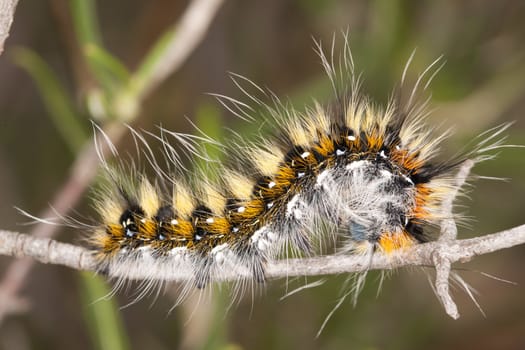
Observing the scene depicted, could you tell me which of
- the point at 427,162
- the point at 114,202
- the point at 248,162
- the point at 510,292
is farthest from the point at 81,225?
the point at 510,292

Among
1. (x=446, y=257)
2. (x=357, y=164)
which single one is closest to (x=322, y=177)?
(x=357, y=164)

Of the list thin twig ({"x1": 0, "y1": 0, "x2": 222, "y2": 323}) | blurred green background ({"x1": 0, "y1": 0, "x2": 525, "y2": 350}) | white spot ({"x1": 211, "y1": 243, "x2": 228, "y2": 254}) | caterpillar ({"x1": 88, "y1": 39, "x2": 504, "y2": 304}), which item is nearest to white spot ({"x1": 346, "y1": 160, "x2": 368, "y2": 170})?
caterpillar ({"x1": 88, "y1": 39, "x2": 504, "y2": 304})

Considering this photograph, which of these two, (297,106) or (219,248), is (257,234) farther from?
(297,106)

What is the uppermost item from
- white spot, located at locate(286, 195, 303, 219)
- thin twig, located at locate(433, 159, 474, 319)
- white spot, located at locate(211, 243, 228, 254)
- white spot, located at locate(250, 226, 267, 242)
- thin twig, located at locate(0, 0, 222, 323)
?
thin twig, located at locate(0, 0, 222, 323)

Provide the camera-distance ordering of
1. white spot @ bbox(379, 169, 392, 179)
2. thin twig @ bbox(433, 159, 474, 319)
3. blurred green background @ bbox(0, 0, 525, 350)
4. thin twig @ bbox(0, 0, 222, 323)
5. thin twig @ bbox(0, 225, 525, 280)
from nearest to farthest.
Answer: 1. thin twig @ bbox(433, 159, 474, 319)
2. thin twig @ bbox(0, 225, 525, 280)
3. white spot @ bbox(379, 169, 392, 179)
4. thin twig @ bbox(0, 0, 222, 323)
5. blurred green background @ bbox(0, 0, 525, 350)

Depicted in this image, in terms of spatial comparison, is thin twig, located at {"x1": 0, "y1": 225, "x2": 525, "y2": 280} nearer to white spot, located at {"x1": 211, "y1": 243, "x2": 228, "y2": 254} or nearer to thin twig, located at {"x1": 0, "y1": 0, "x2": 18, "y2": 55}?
white spot, located at {"x1": 211, "y1": 243, "x2": 228, "y2": 254}

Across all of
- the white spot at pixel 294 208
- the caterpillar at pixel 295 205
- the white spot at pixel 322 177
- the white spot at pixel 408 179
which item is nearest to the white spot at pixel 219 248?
the caterpillar at pixel 295 205

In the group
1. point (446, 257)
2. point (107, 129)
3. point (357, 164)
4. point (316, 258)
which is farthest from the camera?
point (107, 129)

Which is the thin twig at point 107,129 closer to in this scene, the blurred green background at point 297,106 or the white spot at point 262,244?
the blurred green background at point 297,106
